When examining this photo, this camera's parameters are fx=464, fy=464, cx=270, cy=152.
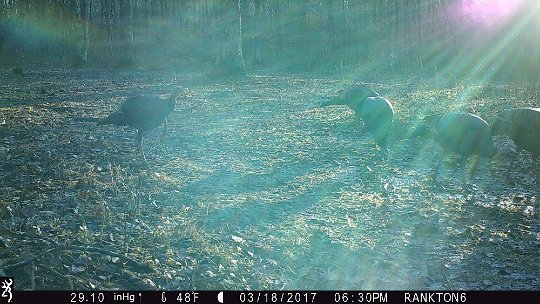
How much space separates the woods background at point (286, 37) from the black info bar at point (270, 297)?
718 inches

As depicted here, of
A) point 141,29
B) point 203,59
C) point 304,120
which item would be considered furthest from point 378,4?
point 304,120

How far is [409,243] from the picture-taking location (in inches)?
228

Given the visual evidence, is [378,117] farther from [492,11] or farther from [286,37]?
[286,37]

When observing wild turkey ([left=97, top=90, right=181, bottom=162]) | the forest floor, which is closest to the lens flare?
the forest floor

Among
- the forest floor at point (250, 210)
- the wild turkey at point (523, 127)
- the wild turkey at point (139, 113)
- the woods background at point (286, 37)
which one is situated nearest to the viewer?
the forest floor at point (250, 210)

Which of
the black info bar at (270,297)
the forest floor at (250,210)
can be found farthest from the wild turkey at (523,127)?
the black info bar at (270,297)

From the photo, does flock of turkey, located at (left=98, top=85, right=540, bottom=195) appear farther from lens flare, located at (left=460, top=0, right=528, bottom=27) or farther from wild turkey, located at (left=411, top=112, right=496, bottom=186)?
lens flare, located at (left=460, top=0, right=528, bottom=27)

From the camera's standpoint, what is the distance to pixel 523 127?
8117mm

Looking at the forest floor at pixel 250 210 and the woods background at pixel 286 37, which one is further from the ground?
the woods background at pixel 286 37

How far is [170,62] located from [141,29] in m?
12.2

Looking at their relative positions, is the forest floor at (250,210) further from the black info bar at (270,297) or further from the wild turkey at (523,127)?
the wild turkey at (523,127)

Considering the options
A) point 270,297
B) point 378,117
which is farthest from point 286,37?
point 270,297

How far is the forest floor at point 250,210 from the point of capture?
478 centimetres

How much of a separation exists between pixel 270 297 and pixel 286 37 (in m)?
32.9
